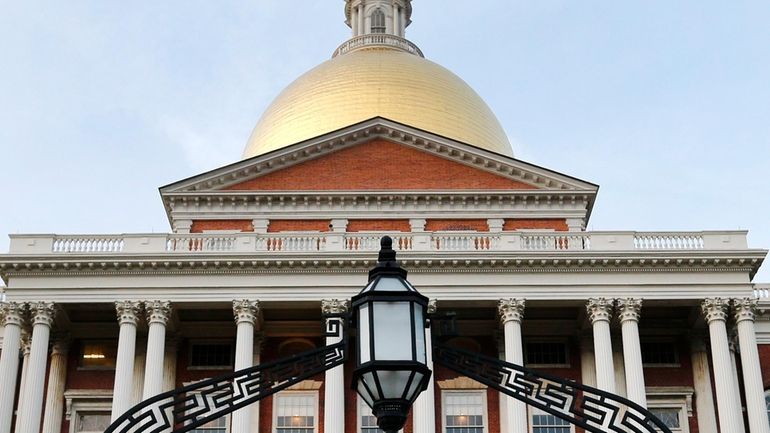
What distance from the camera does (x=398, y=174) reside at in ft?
162

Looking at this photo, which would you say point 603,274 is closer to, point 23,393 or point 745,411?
point 745,411

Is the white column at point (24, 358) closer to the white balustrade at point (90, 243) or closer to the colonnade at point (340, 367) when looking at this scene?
the colonnade at point (340, 367)

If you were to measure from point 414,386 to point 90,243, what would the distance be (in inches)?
1487

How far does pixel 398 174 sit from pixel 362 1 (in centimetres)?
1996

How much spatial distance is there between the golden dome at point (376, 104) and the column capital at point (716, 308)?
1471 centimetres

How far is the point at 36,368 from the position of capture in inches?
1588

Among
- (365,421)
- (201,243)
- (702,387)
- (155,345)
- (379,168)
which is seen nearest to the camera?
(155,345)

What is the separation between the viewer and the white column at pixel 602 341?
132ft

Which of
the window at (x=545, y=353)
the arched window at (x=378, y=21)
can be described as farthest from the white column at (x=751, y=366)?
the arched window at (x=378, y=21)

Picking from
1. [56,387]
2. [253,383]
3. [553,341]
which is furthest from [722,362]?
[253,383]

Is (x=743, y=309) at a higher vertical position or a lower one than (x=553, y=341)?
higher

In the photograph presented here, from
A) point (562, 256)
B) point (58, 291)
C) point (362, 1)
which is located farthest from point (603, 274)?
point (362, 1)

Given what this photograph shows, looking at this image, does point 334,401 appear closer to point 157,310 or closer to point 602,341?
point 157,310

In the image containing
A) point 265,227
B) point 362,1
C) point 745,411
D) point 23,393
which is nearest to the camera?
point 23,393
